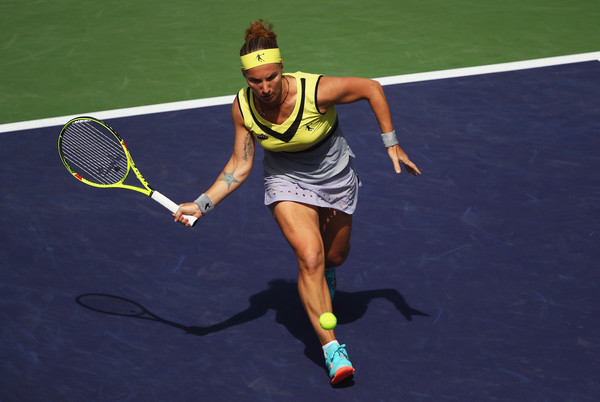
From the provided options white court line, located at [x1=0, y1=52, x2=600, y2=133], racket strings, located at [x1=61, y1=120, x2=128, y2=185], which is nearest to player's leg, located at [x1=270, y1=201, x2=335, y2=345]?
racket strings, located at [x1=61, y1=120, x2=128, y2=185]

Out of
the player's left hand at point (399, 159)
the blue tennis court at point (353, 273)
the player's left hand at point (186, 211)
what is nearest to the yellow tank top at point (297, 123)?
the player's left hand at point (399, 159)

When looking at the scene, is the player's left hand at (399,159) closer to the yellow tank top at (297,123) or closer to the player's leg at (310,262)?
the yellow tank top at (297,123)

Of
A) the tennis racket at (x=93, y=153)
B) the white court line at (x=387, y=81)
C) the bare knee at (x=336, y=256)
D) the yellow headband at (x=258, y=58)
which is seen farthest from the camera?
the white court line at (x=387, y=81)

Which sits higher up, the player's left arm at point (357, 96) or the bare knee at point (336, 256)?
the player's left arm at point (357, 96)

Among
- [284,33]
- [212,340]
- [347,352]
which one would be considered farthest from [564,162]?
[284,33]

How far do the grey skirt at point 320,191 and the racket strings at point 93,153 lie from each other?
3.96 feet

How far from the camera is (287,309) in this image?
5645 millimetres

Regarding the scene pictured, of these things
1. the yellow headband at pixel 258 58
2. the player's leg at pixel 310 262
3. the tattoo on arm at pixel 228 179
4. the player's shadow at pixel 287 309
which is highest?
the yellow headband at pixel 258 58

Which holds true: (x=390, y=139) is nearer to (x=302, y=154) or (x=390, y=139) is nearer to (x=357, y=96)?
(x=357, y=96)

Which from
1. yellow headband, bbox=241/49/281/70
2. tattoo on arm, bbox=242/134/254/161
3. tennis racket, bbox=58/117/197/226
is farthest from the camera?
tennis racket, bbox=58/117/197/226

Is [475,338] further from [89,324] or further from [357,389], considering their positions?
[89,324]

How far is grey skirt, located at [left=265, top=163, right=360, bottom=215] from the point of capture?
4969mm

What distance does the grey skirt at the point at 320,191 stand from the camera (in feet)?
16.3

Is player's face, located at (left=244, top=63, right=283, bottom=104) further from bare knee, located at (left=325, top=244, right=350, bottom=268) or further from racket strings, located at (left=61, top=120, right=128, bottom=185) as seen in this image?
racket strings, located at (left=61, top=120, right=128, bottom=185)
